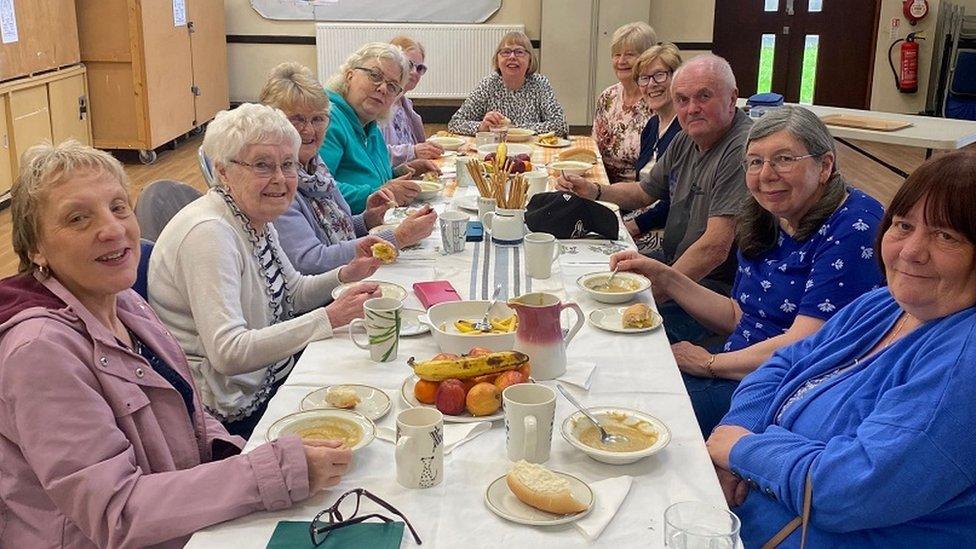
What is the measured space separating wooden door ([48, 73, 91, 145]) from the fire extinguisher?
7072 millimetres

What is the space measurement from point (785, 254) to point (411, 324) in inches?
37.8

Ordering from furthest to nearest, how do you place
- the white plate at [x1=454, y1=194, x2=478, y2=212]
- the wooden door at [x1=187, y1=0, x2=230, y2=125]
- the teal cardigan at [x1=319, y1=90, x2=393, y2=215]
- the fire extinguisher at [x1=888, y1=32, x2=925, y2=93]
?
the fire extinguisher at [x1=888, y1=32, x2=925, y2=93]
the wooden door at [x1=187, y1=0, x2=230, y2=125]
the teal cardigan at [x1=319, y1=90, x2=393, y2=215]
the white plate at [x1=454, y1=194, x2=478, y2=212]

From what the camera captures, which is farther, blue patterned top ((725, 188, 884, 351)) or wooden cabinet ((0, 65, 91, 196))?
wooden cabinet ((0, 65, 91, 196))

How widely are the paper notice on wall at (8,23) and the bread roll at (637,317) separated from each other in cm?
493

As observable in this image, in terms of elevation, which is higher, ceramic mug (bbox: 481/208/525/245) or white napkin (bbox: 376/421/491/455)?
ceramic mug (bbox: 481/208/525/245)

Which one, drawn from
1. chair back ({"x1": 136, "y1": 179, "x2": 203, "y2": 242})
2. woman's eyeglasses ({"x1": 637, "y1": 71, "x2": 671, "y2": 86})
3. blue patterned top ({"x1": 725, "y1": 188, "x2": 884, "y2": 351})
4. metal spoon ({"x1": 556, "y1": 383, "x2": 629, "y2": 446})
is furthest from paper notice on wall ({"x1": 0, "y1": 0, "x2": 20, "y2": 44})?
metal spoon ({"x1": 556, "y1": 383, "x2": 629, "y2": 446})

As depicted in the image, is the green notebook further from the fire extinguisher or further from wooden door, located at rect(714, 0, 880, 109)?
the fire extinguisher

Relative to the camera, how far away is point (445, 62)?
862 centimetres

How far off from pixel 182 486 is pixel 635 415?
2.50ft

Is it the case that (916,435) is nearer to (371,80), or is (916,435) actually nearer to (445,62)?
(371,80)

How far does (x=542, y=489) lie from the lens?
1346mm

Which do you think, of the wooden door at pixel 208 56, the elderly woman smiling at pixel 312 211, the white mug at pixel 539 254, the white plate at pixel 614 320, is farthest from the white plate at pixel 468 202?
the wooden door at pixel 208 56

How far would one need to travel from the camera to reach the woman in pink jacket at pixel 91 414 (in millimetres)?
1296

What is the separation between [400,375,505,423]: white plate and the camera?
1.61 m
